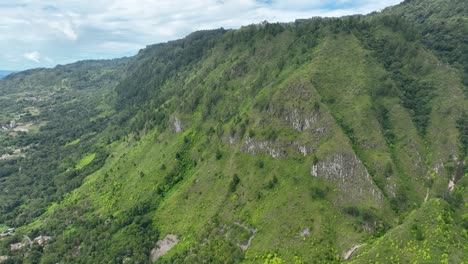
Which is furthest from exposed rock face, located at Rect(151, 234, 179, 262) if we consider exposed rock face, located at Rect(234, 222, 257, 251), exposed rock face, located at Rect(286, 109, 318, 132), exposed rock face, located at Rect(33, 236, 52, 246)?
exposed rock face, located at Rect(286, 109, 318, 132)

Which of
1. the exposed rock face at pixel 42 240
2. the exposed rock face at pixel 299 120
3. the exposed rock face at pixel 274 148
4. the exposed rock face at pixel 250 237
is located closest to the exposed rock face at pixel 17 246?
the exposed rock face at pixel 42 240

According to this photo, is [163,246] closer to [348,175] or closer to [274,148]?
[274,148]

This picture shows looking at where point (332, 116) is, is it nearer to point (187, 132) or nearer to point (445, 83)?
point (445, 83)

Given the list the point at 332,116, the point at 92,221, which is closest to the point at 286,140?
the point at 332,116

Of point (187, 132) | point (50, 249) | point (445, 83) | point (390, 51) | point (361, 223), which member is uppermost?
point (390, 51)

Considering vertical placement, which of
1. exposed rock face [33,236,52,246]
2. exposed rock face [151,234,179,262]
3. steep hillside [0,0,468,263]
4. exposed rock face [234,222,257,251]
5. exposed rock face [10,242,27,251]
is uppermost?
steep hillside [0,0,468,263]

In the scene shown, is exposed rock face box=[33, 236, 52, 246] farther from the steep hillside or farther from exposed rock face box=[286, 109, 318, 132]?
exposed rock face box=[286, 109, 318, 132]

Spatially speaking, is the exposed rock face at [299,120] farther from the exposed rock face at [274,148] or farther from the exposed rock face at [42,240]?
the exposed rock face at [42,240]

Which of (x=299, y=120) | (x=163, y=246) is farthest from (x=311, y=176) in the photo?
(x=163, y=246)
